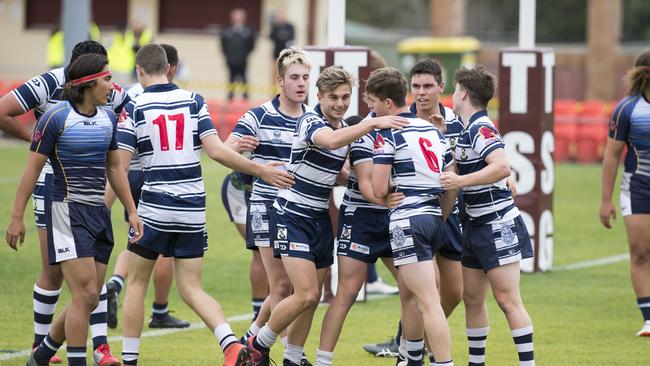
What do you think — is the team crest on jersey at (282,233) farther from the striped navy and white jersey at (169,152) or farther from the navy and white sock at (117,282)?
the navy and white sock at (117,282)

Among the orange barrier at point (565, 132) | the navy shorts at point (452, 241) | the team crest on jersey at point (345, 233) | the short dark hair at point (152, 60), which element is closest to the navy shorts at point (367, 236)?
the team crest on jersey at point (345, 233)

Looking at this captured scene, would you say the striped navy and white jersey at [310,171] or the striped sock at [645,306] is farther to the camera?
the striped sock at [645,306]

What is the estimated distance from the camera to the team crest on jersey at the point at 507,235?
7.57 metres

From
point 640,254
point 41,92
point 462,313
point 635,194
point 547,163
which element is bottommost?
point 462,313

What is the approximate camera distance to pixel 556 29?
4572 centimetres

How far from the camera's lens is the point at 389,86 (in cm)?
746

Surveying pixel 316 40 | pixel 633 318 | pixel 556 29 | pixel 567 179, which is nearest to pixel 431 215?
pixel 633 318

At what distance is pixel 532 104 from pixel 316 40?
20.0 m

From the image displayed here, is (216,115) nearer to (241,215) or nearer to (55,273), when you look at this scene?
(241,215)

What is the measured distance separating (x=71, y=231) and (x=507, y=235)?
2.68m

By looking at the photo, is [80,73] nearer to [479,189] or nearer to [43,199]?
[43,199]

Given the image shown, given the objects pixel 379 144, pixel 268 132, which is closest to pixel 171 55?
pixel 268 132

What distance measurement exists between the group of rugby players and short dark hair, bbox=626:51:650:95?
2.11 m

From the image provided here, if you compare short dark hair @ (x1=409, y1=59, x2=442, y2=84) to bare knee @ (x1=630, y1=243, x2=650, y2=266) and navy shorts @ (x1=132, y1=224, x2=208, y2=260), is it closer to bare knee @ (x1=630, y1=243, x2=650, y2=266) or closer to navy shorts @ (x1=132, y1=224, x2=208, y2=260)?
navy shorts @ (x1=132, y1=224, x2=208, y2=260)
